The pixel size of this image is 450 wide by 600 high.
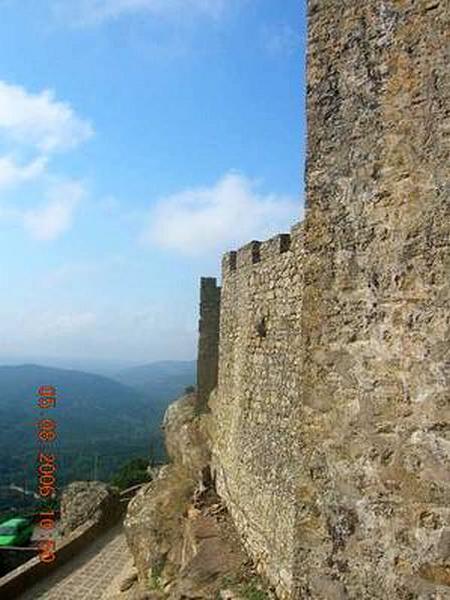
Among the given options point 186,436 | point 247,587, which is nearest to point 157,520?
point 186,436

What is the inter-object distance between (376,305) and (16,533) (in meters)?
20.1

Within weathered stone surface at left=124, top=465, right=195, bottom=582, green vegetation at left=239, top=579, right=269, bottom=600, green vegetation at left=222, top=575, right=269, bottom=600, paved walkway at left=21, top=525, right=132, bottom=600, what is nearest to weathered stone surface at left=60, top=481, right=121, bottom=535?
paved walkway at left=21, top=525, right=132, bottom=600

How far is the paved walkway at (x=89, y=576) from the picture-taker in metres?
14.9

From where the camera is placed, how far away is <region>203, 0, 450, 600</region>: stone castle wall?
9.96 feet

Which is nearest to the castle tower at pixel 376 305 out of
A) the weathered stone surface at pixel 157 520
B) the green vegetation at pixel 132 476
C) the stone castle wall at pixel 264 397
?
the stone castle wall at pixel 264 397

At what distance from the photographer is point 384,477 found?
317 cm

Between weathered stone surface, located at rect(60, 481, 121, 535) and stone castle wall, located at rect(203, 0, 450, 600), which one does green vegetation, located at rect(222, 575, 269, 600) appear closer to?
stone castle wall, located at rect(203, 0, 450, 600)

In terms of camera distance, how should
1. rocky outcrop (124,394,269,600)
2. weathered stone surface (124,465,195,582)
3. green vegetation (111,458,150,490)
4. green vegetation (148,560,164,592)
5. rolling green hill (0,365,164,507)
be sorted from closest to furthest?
rocky outcrop (124,394,269,600) < green vegetation (148,560,164,592) < weathered stone surface (124,465,195,582) < green vegetation (111,458,150,490) < rolling green hill (0,365,164,507)

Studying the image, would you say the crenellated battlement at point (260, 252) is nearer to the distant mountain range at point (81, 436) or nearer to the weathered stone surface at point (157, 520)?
the weathered stone surface at point (157, 520)

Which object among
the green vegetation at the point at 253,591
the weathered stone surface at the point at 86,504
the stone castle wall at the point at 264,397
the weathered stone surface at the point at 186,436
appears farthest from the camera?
the weathered stone surface at the point at 86,504

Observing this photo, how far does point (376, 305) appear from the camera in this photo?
330 centimetres

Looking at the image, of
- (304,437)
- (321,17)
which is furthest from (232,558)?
→ (321,17)

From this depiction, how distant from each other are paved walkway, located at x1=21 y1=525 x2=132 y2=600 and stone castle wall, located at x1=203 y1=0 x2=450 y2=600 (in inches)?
480

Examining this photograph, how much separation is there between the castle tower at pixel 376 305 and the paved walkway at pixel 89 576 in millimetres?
12216
